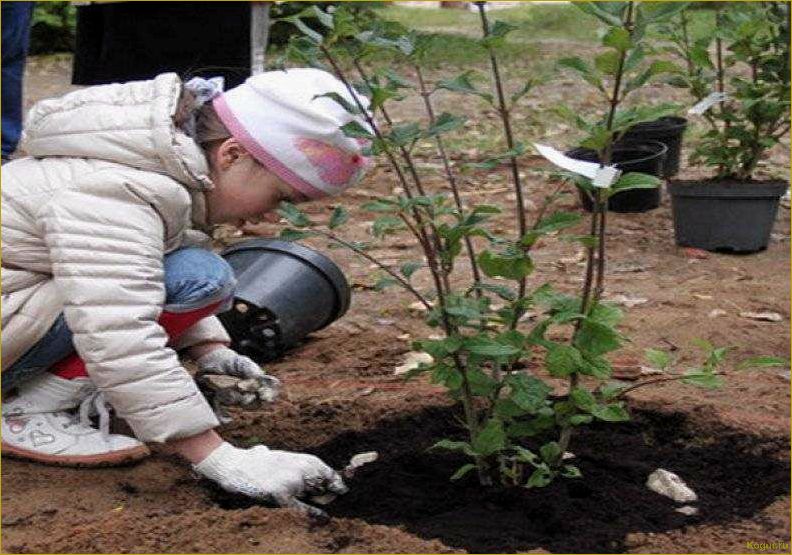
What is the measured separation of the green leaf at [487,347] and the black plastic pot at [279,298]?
4.12 ft

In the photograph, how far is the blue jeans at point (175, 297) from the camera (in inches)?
105

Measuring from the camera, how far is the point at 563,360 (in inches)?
89.2

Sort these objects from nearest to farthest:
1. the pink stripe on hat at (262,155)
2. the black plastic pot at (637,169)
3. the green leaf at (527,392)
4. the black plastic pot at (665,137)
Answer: the green leaf at (527,392), the pink stripe on hat at (262,155), the black plastic pot at (637,169), the black plastic pot at (665,137)

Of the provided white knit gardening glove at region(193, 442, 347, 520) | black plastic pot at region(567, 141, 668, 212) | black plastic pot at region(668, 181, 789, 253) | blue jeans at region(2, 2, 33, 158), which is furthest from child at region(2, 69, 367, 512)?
blue jeans at region(2, 2, 33, 158)

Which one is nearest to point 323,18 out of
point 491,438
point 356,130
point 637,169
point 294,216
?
point 356,130

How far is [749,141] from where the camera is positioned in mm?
4617

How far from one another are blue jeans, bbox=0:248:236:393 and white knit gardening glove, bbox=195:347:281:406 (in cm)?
26

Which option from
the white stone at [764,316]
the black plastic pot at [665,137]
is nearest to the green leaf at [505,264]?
the white stone at [764,316]

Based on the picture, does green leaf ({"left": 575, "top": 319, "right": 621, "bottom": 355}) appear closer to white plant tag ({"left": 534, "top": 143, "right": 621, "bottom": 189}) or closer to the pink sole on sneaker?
white plant tag ({"left": 534, "top": 143, "right": 621, "bottom": 189})

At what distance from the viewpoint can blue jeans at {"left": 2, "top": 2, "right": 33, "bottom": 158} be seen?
5492 mm

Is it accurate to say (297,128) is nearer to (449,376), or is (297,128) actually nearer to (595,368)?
(449,376)

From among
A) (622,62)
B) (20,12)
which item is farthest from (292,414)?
(20,12)

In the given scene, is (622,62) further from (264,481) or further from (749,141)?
(749,141)

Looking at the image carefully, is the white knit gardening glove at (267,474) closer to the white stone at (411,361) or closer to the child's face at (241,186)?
the child's face at (241,186)
